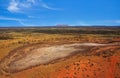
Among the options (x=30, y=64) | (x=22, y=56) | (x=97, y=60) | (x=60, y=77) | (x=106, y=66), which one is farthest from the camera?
(x=22, y=56)

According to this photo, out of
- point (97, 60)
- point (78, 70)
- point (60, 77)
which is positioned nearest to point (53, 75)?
point (60, 77)

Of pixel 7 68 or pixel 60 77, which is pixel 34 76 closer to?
pixel 60 77

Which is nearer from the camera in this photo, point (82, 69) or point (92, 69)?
point (92, 69)

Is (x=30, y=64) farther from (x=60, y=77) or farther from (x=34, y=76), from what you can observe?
(x=60, y=77)

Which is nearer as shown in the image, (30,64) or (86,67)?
(86,67)

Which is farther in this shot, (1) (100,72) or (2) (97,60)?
(2) (97,60)

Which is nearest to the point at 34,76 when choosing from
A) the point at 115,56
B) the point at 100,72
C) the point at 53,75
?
the point at 53,75

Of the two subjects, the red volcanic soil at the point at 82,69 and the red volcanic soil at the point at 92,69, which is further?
the red volcanic soil at the point at 82,69

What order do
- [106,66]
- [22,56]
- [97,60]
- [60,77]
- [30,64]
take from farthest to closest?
[22,56], [30,64], [97,60], [106,66], [60,77]

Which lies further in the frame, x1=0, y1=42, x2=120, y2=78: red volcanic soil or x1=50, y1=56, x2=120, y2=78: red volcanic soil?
x1=0, y1=42, x2=120, y2=78: red volcanic soil
